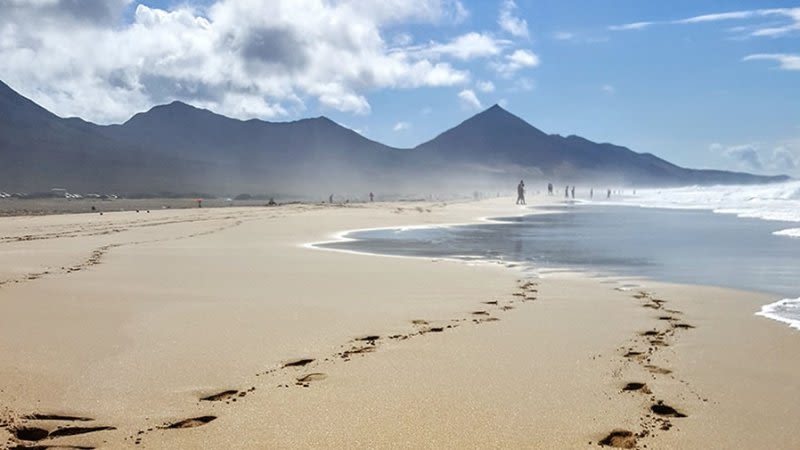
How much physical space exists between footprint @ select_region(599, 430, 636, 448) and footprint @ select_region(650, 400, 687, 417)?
18.9 inches

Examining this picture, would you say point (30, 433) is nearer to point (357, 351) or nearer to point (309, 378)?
point (309, 378)

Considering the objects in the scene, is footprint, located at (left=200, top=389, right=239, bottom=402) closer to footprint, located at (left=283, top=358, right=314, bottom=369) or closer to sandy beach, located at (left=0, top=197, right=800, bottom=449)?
sandy beach, located at (left=0, top=197, right=800, bottom=449)

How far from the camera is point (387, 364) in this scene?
231 inches

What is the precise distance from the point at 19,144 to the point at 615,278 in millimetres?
145702

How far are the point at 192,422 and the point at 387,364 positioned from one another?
188 centimetres

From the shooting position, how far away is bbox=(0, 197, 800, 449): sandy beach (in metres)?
4.32

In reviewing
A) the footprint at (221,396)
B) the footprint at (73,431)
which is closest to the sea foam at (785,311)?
the footprint at (221,396)

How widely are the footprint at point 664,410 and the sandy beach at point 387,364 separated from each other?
13 millimetres

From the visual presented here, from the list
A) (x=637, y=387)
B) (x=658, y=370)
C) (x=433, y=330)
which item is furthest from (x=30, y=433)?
(x=658, y=370)

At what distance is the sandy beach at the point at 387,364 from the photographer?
4324 mm

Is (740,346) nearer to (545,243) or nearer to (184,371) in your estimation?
(184,371)

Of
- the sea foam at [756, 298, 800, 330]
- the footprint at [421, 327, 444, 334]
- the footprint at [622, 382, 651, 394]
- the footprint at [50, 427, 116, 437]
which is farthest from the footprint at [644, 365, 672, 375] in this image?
the footprint at [50, 427, 116, 437]

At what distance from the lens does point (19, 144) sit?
440 ft

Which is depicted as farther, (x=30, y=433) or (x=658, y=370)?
(x=658, y=370)
